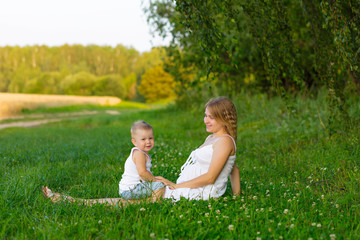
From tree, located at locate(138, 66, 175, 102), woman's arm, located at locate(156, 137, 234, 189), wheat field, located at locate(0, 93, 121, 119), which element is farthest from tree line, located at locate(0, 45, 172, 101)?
woman's arm, located at locate(156, 137, 234, 189)

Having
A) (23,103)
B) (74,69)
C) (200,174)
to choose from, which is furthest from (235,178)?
(74,69)

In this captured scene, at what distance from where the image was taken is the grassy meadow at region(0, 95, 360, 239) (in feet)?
9.64

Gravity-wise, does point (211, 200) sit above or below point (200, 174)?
below

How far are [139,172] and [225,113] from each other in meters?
1.33

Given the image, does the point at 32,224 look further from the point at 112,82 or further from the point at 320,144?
the point at 112,82

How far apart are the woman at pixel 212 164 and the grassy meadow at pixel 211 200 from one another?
0.22 meters

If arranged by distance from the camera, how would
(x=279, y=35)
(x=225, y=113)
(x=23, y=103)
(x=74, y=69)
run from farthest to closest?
(x=74, y=69)
(x=23, y=103)
(x=279, y=35)
(x=225, y=113)

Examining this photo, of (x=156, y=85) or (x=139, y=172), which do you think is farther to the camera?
(x=156, y=85)

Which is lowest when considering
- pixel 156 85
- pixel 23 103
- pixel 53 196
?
pixel 53 196

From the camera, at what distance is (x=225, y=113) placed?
12.7 feet

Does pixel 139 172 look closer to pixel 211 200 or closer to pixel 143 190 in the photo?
pixel 143 190

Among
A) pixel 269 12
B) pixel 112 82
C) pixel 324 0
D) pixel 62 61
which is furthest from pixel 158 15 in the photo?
pixel 62 61

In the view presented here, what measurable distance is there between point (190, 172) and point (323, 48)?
3397 millimetres

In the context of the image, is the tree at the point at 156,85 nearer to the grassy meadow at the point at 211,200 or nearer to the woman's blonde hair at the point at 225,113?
the grassy meadow at the point at 211,200
